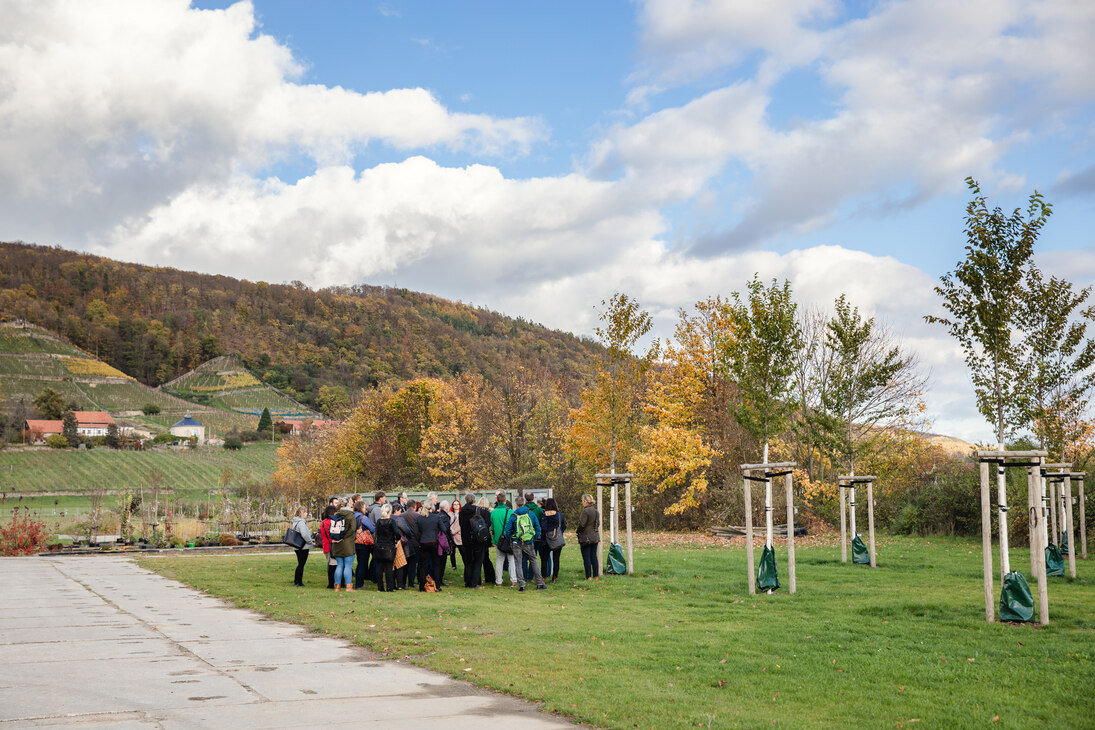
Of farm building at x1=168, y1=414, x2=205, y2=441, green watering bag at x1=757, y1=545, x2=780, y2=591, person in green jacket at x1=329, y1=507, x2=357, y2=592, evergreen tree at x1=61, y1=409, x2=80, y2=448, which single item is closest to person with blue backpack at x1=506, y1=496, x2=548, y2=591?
person in green jacket at x1=329, y1=507, x2=357, y2=592

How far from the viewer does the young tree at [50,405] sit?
118562mm

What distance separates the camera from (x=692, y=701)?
22.9 ft

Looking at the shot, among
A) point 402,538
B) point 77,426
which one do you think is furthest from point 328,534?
point 77,426

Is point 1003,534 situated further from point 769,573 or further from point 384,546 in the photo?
point 384,546

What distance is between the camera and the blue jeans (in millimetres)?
16188

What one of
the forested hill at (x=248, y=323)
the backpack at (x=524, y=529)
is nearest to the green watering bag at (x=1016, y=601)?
the backpack at (x=524, y=529)

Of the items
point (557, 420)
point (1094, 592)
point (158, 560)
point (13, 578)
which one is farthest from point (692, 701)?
point (557, 420)

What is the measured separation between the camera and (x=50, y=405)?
391ft

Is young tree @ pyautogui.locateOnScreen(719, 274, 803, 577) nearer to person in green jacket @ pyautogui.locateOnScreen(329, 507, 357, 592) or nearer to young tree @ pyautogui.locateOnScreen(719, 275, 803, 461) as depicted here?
young tree @ pyautogui.locateOnScreen(719, 275, 803, 461)

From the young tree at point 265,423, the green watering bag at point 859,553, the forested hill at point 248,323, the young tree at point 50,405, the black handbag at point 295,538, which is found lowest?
the green watering bag at point 859,553

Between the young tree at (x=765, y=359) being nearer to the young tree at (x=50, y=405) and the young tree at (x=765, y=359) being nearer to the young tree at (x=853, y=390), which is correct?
the young tree at (x=853, y=390)

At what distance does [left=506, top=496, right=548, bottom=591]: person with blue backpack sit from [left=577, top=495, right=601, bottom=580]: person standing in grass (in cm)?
92

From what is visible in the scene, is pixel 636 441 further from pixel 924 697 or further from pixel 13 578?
pixel 924 697

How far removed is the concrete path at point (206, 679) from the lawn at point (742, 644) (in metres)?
0.56
